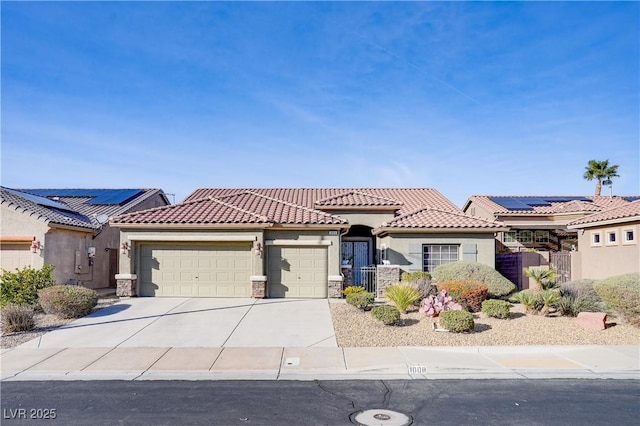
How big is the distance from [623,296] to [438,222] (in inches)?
330

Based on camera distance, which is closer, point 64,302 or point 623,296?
point 623,296

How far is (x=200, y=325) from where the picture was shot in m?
13.5

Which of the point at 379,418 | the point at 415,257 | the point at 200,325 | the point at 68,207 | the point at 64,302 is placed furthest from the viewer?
the point at 68,207

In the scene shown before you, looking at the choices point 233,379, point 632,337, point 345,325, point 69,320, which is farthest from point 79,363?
point 632,337

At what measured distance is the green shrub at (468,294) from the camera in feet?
47.5

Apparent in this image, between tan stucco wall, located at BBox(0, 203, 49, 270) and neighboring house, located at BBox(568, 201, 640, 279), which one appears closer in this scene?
neighboring house, located at BBox(568, 201, 640, 279)

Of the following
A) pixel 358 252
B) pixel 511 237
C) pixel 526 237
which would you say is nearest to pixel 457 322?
pixel 358 252

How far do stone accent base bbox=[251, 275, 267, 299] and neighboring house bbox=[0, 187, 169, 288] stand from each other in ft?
25.6

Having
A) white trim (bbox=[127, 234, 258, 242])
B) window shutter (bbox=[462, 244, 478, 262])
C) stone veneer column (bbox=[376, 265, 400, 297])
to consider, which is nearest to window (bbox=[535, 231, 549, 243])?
window shutter (bbox=[462, 244, 478, 262])

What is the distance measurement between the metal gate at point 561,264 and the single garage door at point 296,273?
11219 mm

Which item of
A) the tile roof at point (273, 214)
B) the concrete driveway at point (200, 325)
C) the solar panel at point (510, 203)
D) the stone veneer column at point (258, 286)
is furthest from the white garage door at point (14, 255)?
the solar panel at point (510, 203)

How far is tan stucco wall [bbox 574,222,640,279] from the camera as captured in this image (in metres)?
17.3

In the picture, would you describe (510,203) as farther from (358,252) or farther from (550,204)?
(358,252)

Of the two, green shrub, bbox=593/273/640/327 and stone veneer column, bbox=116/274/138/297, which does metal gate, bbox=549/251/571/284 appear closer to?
green shrub, bbox=593/273/640/327
